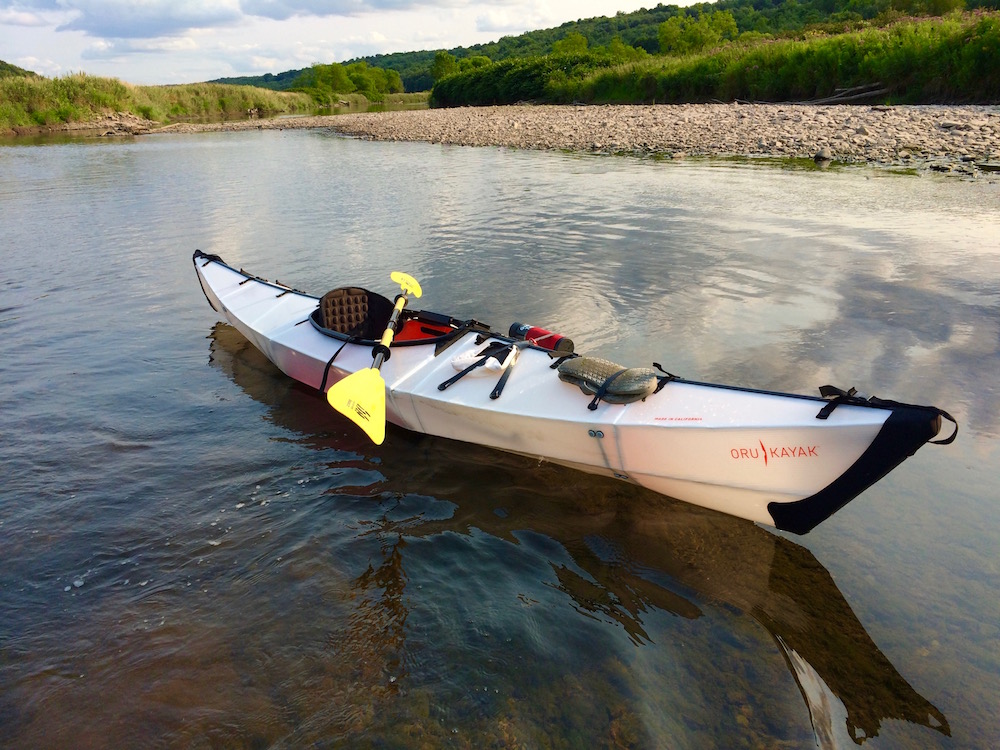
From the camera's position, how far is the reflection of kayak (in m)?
3.15

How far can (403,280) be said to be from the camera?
19.0 ft

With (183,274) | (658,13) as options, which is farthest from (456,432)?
(658,13)

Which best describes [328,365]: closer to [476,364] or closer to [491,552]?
[476,364]

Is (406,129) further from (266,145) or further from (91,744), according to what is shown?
(91,744)

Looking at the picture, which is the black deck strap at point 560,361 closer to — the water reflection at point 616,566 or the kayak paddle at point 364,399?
the water reflection at point 616,566

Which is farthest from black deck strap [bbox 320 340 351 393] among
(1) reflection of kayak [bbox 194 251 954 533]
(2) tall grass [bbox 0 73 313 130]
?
(2) tall grass [bbox 0 73 313 130]

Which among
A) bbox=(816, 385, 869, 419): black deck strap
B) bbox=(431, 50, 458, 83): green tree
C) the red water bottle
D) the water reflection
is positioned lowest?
the water reflection

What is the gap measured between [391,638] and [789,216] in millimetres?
10131

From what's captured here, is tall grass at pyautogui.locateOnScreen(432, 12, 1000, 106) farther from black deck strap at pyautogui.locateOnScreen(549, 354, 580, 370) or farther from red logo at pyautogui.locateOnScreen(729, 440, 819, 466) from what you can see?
red logo at pyautogui.locateOnScreen(729, 440, 819, 466)

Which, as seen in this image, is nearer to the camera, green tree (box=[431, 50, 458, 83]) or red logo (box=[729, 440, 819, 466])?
red logo (box=[729, 440, 819, 466])

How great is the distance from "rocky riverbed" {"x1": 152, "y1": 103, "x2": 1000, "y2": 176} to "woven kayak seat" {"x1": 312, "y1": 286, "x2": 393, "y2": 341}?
13.1 m

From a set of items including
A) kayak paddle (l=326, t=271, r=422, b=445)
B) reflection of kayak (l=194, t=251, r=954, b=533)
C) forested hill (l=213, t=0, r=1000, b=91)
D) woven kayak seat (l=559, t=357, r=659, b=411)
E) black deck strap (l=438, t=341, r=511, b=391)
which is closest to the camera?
reflection of kayak (l=194, t=251, r=954, b=533)

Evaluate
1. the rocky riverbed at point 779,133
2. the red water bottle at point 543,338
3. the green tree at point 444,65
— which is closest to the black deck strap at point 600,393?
the red water bottle at point 543,338

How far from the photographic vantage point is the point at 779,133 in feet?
59.6
